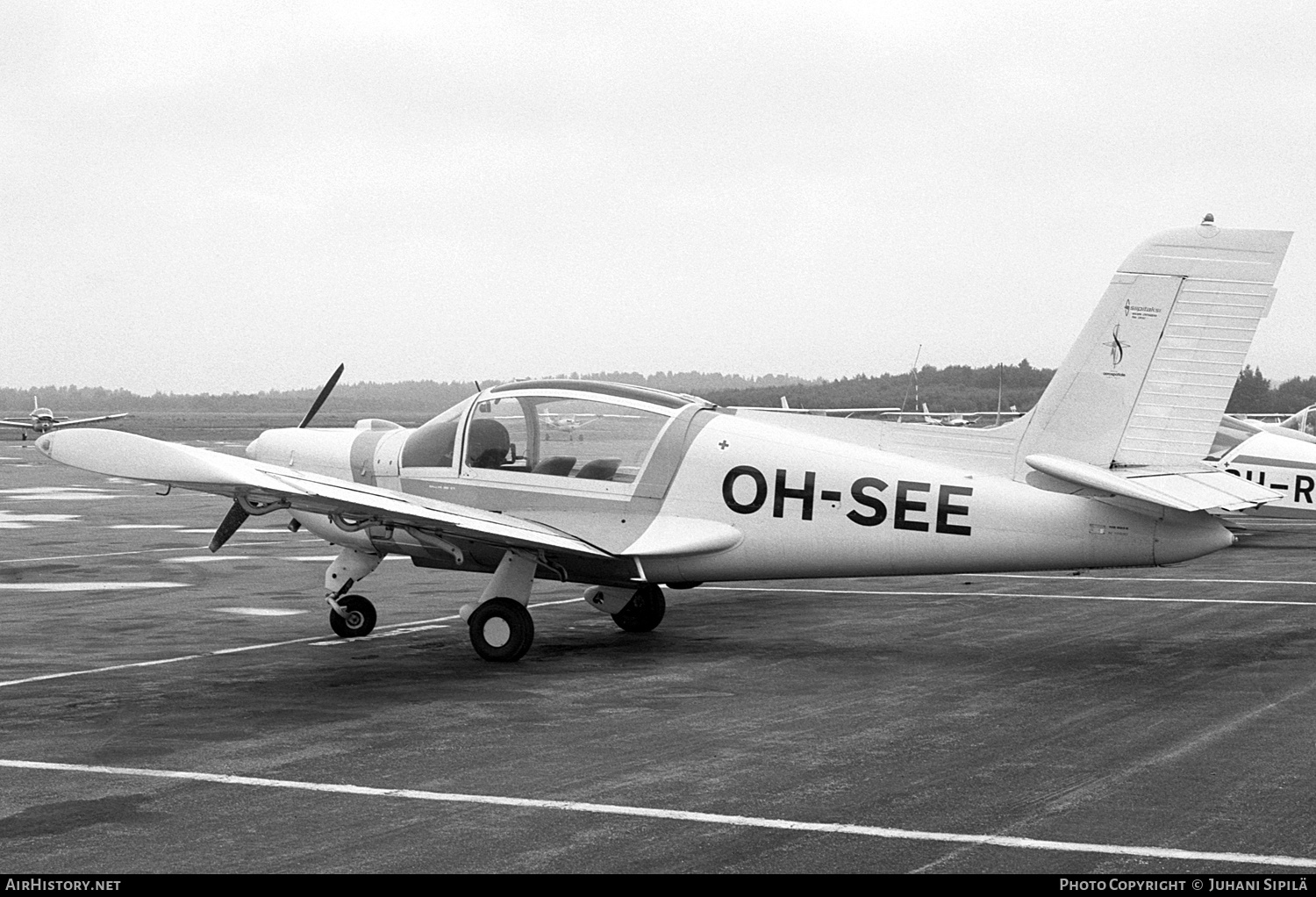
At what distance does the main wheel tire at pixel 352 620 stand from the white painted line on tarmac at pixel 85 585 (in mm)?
4698

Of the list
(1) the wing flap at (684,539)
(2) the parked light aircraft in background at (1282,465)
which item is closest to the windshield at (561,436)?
(1) the wing flap at (684,539)

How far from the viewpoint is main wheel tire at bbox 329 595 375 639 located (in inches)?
508

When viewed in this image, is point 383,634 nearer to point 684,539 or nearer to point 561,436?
point 561,436

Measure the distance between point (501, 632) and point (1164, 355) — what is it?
18.9 ft

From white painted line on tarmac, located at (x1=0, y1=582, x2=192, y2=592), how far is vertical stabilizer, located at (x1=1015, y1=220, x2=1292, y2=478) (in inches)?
416

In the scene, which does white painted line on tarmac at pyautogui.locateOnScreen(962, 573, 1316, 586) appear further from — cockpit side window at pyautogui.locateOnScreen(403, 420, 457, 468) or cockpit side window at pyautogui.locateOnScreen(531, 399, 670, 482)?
cockpit side window at pyautogui.locateOnScreen(403, 420, 457, 468)

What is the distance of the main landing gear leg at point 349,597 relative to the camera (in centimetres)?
1280

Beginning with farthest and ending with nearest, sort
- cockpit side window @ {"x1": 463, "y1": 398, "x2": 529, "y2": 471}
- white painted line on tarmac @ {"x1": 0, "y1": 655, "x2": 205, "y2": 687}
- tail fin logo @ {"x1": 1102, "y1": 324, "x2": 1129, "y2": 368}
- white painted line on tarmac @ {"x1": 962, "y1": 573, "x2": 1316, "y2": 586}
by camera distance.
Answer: white painted line on tarmac @ {"x1": 962, "y1": 573, "x2": 1316, "y2": 586} < cockpit side window @ {"x1": 463, "y1": 398, "x2": 529, "y2": 471} < tail fin logo @ {"x1": 1102, "y1": 324, "x2": 1129, "y2": 368} < white painted line on tarmac @ {"x1": 0, "y1": 655, "x2": 205, "y2": 687}

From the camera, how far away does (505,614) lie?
1147 centimetres

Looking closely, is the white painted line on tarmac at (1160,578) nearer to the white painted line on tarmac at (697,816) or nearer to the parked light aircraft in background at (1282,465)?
the parked light aircraft in background at (1282,465)

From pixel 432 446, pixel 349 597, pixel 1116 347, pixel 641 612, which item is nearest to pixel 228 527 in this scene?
pixel 349 597

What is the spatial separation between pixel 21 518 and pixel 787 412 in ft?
64.2

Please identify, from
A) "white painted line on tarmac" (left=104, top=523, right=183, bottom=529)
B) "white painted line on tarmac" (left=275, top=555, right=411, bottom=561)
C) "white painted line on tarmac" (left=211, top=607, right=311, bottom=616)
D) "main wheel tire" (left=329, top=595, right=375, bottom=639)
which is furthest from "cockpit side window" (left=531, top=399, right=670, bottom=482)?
"white painted line on tarmac" (left=104, top=523, right=183, bottom=529)

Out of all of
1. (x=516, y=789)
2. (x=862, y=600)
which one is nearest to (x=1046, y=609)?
(x=862, y=600)
